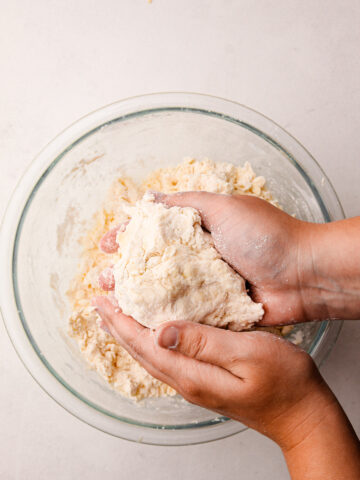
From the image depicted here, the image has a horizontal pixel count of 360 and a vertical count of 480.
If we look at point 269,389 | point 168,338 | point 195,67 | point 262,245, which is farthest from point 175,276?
point 195,67

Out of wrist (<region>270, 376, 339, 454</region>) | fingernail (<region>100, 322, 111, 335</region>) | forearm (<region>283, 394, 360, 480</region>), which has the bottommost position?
forearm (<region>283, 394, 360, 480</region>)

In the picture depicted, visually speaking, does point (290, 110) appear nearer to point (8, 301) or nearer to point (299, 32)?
point (299, 32)

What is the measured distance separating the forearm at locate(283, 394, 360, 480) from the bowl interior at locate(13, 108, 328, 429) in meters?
0.42

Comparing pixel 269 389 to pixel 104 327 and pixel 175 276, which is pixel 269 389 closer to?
pixel 175 276

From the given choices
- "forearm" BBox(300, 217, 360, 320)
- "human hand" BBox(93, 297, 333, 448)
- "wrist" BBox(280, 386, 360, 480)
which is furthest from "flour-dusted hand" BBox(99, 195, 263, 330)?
"wrist" BBox(280, 386, 360, 480)

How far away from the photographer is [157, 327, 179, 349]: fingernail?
4.02ft

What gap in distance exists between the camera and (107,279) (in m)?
1.61

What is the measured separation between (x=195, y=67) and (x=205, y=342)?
4.37 ft

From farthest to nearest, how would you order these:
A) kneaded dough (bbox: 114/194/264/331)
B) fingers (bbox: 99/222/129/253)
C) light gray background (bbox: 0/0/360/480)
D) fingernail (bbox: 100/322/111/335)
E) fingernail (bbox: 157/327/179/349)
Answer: light gray background (bbox: 0/0/360/480), fingers (bbox: 99/222/129/253), fingernail (bbox: 100/322/111/335), kneaded dough (bbox: 114/194/264/331), fingernail (bbox: 157/327/179/349)

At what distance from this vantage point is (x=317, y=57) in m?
1.96

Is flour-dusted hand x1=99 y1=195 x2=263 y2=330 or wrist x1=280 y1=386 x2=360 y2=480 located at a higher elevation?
flour-dusted hand x1=99 y1=195 x2=263 y2=330

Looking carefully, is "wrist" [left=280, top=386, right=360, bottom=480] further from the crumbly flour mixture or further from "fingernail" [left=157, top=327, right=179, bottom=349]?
"fingernail" [left=157, top=327, right=179, bottom=349]

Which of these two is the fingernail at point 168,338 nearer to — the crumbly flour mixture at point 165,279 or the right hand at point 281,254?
the crumbly flour mixture at point 165,279

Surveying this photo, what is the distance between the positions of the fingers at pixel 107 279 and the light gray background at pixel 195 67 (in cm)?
64
